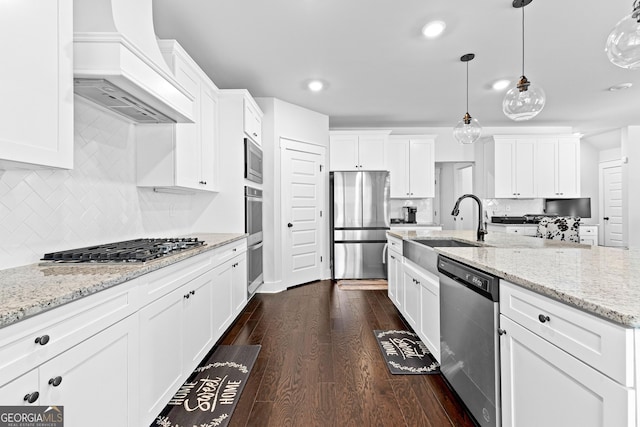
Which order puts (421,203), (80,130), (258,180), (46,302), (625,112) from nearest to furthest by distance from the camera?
(46,302) < (80,130) < (258,180) < (625,112) < (421,203)

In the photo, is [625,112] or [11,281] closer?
[11,281]

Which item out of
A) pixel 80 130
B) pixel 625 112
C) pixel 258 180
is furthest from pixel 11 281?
pixel 625 112

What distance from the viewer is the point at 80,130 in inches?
73.8

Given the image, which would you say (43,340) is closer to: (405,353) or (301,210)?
(405,353)

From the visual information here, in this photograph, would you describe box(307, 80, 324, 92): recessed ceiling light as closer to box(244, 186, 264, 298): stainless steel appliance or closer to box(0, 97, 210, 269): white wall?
box(244, 186, 264, 298): stainless steel appliance

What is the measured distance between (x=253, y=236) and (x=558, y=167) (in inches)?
225

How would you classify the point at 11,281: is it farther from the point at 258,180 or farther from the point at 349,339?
the point at 258,180

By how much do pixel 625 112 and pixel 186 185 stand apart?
698cm

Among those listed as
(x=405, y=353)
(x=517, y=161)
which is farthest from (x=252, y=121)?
(x=517, y=161)

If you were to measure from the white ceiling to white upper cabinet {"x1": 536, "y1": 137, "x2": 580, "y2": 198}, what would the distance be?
94 centimetres

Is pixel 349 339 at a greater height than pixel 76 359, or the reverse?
pixel 76 359

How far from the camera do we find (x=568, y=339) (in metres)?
0.95

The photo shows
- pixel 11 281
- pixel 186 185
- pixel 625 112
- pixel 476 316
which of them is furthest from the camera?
pixel 625 112

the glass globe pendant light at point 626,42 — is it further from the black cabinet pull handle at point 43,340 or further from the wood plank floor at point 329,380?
the black cabinet pull handle at point 43,340
